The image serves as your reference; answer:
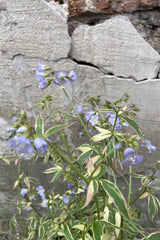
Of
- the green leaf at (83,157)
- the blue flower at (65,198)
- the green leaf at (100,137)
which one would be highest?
the green leaf at (100,137)

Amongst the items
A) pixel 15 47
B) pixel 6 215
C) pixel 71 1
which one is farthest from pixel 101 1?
pixel 6 215

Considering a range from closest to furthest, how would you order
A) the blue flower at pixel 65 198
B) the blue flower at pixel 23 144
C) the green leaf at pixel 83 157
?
1. the blue flower at pixel 23 144
2. the green leaf at pixel 83 157
3. the blue flower at pixel 65 198

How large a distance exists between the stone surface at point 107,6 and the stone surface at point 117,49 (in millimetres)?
70

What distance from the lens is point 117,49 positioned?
1.71 metres

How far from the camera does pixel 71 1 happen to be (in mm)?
1690

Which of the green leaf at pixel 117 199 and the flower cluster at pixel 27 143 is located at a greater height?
the flower cluster at pixel 27 143

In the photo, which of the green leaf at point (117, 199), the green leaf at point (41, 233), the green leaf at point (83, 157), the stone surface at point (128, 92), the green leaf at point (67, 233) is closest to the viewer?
the green leaf at point (117, 199)

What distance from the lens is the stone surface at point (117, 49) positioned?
65.8 inches

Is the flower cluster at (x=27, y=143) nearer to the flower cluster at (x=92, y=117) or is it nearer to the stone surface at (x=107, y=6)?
the flower cluster at (x=92, y=117)

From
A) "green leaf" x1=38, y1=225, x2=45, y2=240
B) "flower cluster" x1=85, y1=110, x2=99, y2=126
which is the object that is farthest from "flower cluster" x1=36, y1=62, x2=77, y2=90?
"green leaf" x1=38, y1=225, x2=45, y2=240

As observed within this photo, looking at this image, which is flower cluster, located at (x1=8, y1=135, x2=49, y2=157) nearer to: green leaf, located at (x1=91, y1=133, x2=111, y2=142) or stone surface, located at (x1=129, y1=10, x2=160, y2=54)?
green leaf, located at (x1=91, y1=133, x2=111, y2=142)

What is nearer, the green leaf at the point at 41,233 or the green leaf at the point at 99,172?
the green leaf at the point at 99,172

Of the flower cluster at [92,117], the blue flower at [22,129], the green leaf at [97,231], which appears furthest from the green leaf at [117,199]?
the flower cluster at [92,117]

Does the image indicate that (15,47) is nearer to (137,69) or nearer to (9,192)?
(137,69)
